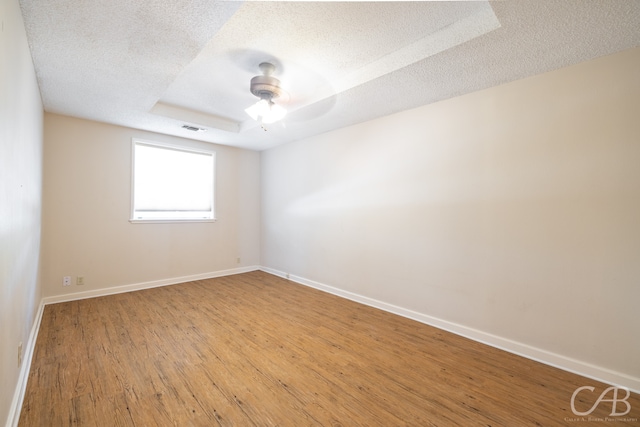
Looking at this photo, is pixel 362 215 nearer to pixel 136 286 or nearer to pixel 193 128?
pixel 193 128

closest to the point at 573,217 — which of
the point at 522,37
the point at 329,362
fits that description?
the point at 522,37

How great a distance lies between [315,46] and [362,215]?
6.98 feet

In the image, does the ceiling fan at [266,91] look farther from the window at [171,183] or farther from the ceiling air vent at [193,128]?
the window at [171,183]

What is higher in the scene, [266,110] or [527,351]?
[266,110]

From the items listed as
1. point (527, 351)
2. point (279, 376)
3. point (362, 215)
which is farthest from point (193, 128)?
point (527, 351)

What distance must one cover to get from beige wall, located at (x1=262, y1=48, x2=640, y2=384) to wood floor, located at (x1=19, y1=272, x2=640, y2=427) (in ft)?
1.23

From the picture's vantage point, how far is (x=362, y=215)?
3.65 meters

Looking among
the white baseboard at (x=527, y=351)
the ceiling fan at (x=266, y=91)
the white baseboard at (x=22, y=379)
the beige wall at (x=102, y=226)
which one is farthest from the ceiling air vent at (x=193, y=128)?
the white baseboard at (x=527, y=351)

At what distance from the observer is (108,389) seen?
1.84 meters

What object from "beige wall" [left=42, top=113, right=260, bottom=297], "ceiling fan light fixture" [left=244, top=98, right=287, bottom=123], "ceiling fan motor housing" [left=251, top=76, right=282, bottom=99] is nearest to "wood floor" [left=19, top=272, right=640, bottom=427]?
"beige wall" [left=42, top=113, right=260, bottom=297]

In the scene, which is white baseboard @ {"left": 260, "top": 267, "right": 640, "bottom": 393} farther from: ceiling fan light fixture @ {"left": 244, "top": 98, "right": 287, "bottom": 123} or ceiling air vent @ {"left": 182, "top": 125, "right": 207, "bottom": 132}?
ceiling air vent @ {"left": 182, "top": 125, "right": 207, "bottom": 132}

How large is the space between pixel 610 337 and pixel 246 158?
533 centimetres

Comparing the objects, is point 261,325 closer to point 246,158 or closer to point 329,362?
point 329,362

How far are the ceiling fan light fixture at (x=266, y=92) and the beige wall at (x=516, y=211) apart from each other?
1.40 metres
